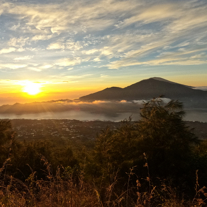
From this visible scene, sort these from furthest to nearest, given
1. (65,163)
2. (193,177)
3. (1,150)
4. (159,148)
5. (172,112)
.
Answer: (65,163)
(1,150)
(172,112)
(159,148)
(193,177)

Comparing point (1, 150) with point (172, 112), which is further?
point (1, 150)

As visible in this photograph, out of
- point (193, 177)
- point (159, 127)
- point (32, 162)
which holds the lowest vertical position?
point (32, 162)

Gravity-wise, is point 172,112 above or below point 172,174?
above

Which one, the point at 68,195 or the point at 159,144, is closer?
the point at 68,195

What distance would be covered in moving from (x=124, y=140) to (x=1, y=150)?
1454 cm

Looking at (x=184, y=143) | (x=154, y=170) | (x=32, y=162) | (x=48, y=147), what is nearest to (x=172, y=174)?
(x=154, y=170)

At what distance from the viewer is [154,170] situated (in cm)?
1262

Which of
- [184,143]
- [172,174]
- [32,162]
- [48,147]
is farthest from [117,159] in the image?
[48,147]

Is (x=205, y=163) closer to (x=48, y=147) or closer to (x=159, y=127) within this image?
(x=159, y=127)

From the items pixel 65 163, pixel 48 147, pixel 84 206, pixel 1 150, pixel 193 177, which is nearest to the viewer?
pixel 84 206

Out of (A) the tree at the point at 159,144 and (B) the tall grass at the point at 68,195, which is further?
(A) the tree at the point at 159,144

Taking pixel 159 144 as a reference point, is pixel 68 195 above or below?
above

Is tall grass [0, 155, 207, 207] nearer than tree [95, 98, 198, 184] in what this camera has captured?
Yes

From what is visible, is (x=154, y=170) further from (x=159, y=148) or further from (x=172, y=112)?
(x=172, y=112)
